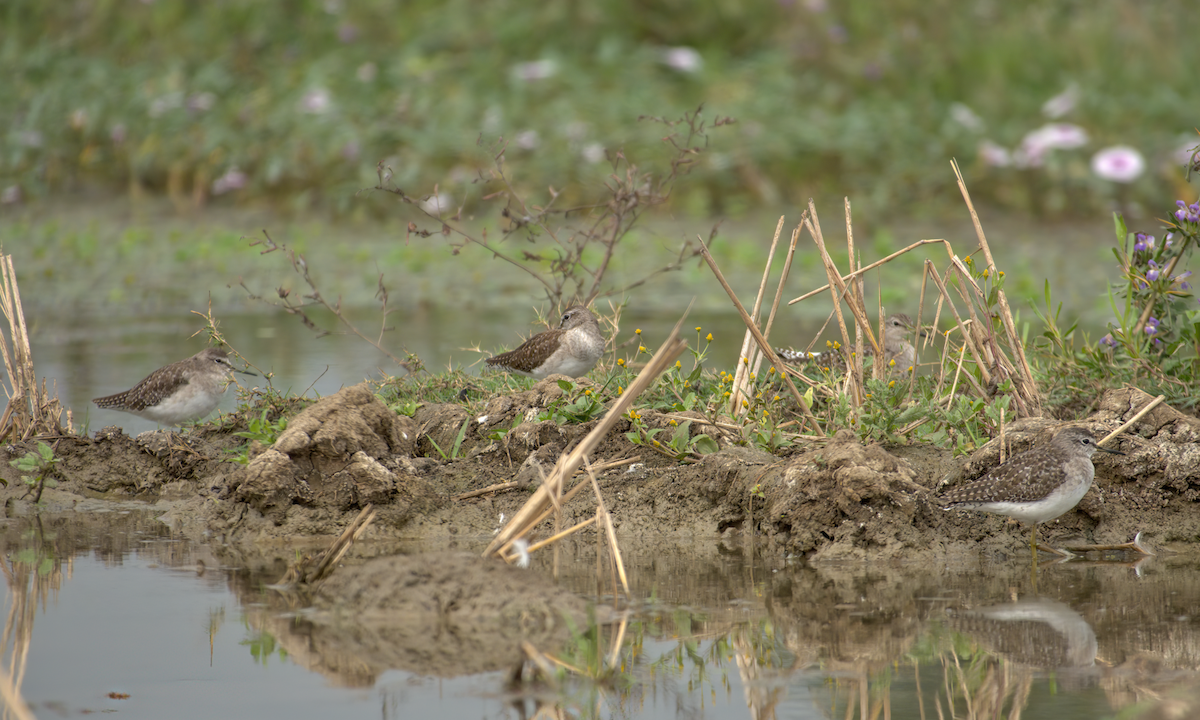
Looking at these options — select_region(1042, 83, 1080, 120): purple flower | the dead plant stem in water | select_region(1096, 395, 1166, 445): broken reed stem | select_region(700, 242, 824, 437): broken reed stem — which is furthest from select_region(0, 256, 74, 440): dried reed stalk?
select_region(1042, 83, 1080, 120): purple flower

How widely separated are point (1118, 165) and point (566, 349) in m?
11.7

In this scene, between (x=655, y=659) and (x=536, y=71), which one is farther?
(x=536, y=71)

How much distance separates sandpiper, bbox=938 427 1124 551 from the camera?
628cm

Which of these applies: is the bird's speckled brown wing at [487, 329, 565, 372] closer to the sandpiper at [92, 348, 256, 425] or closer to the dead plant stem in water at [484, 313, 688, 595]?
the sandpiper at [92, 348, 256, 425]

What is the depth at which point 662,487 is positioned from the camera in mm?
7246

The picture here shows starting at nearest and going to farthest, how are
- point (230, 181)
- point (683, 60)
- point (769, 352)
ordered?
point (769, 352) → point (230, 181) → point (683, 60)

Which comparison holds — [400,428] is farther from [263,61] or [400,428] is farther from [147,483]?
[263,61]

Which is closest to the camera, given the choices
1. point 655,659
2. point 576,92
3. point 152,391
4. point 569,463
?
point 655,659

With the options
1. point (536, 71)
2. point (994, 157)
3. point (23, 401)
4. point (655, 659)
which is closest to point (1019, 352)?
point (655, 659)

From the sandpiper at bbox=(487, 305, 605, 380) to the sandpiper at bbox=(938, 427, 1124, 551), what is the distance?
2.93 meters

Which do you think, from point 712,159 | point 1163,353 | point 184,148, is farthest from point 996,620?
point 184,148

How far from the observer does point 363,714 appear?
448 cm

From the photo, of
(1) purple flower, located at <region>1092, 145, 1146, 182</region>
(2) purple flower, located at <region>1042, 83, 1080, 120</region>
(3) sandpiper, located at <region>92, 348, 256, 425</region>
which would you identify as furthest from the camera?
(2) purple flower, located at <region>1042, 83, 1080, 120</region>

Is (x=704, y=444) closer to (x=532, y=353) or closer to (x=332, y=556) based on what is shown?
(x=532, y=353)
